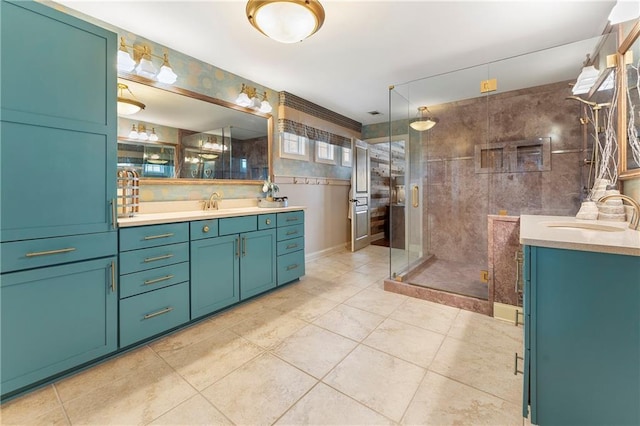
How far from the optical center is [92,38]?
5.22 feet

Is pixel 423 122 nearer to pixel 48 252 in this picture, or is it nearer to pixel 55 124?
pixel 55 124

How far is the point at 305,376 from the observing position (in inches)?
61.3

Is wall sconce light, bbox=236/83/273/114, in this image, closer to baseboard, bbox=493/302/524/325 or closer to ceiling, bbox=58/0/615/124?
ceiling, bbox=58/0/615/124

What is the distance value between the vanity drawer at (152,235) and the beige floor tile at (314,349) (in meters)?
1.13

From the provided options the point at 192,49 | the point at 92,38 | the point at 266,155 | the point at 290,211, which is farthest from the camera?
the point at 266,155

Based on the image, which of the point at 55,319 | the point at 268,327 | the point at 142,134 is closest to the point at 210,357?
the point at 268,327

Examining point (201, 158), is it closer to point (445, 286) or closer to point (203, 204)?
point (203, 204)

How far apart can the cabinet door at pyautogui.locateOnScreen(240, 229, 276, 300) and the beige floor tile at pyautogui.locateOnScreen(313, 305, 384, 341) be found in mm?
742

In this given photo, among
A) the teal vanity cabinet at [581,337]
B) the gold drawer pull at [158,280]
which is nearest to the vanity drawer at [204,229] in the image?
the gold drawer pull at [158,280]

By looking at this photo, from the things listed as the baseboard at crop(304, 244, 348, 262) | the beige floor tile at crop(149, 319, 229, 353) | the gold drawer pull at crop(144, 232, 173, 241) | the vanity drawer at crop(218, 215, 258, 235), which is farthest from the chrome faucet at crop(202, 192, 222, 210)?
the baseboard at crop(304, 244, 348, 262)

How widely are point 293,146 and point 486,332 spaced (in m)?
3.16

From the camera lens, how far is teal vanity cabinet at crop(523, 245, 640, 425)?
0.96 meters

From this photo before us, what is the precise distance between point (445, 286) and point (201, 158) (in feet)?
9.63

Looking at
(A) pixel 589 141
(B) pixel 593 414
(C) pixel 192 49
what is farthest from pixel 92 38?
(A) pixel 589 141
